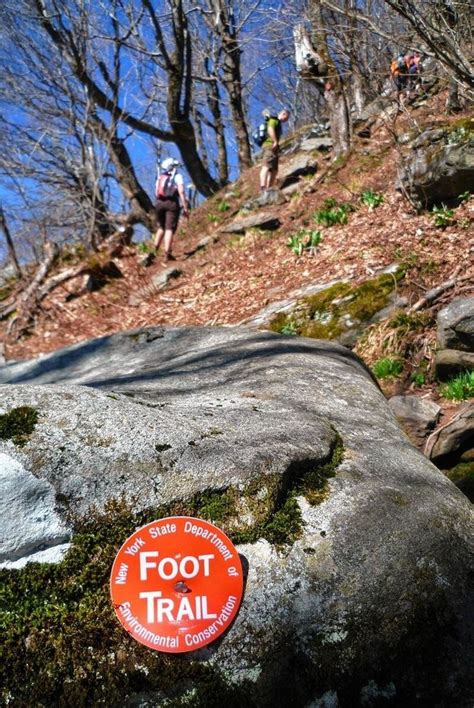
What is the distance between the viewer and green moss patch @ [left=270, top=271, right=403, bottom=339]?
5.67 m

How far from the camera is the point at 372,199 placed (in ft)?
28.1

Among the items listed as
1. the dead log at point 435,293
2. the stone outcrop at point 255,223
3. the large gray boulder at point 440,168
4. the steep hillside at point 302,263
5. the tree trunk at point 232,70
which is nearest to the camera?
the dead log at point 435,293

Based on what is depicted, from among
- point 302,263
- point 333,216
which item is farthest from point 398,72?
point 302,263

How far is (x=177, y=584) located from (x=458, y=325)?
3959mm

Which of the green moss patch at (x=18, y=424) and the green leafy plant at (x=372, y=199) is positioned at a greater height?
the green moss patch at (x=18, y=424)

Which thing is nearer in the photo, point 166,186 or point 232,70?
point 166,186

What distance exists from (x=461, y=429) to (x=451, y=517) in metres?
2.14

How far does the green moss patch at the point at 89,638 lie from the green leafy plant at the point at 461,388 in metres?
3.22

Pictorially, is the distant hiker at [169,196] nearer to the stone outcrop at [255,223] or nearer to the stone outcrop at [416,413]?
the stone outcrop at [255,223]

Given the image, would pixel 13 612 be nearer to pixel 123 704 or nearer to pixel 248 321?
pixel 123 704

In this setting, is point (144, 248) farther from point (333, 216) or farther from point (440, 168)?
point (440, 168)

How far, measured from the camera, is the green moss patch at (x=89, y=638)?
1.27 m

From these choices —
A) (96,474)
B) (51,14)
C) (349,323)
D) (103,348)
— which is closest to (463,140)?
(349,323)

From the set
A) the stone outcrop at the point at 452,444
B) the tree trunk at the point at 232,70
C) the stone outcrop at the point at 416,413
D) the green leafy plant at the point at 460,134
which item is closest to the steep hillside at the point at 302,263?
the stone outcrop at the point at 416,413
